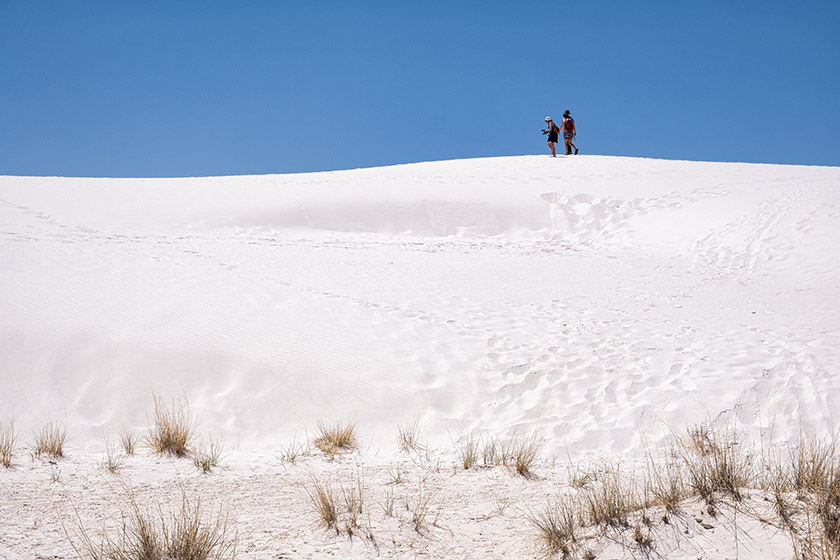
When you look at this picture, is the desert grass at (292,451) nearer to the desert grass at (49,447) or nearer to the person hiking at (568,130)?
the desert grass at (49,447)

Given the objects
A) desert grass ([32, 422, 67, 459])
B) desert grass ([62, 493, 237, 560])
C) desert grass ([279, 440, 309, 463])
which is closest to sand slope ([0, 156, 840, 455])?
desert grass ([279, 440, 309, 463])

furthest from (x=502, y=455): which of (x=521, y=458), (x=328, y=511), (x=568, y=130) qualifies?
(x=568, y=130)

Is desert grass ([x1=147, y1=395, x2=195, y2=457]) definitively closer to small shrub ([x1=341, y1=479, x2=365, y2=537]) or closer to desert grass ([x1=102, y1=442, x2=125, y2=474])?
desert grass ([x1=102, y1=442, x2=125, y2=474])

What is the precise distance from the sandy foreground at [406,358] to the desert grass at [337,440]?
104 mm

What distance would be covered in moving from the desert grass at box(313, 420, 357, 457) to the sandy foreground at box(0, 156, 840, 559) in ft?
Result: 0.34

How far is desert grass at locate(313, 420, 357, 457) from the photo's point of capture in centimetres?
452

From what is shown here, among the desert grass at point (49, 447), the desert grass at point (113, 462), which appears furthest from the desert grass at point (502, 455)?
the desert grass at point (49, 447)

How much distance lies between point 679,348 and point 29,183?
59.2 ft

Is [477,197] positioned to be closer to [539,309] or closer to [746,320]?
[539,309]

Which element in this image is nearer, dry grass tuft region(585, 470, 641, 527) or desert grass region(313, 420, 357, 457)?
dry grass tuft region(585, 470, 641, 527)

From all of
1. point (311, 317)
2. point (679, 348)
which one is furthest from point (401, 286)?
point (679, 348)

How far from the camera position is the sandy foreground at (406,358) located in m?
3.36

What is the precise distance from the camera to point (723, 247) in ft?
37.2

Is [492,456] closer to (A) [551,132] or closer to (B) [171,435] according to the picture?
(B) [171,435]
